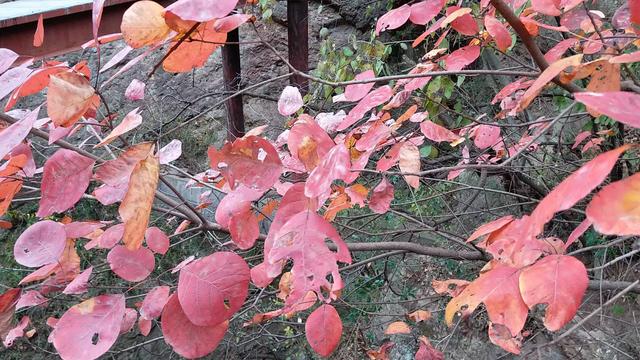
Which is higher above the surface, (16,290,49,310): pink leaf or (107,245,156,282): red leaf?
(107,245,156,282): red leaf

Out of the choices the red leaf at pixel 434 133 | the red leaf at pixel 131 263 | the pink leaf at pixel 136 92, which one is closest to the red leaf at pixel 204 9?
the red leaf at pixel 131 263

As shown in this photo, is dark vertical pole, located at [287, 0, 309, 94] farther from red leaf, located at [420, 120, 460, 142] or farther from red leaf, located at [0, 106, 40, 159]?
red leaf, located at [0, 106, 40, 159]

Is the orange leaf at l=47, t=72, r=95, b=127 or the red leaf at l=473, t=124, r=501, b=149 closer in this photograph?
the orange leaf at l=47, t=72, r=95, b=127

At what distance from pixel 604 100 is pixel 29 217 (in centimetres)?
341

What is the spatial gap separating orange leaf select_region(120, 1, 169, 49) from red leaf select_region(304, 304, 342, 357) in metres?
0.38

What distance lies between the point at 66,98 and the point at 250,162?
0.21 m

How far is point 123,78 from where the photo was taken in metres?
3.62

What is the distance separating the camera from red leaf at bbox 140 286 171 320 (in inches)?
31.3

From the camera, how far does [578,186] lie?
11.7 inches

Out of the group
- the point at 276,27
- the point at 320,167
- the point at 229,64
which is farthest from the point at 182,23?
the point at 276,27

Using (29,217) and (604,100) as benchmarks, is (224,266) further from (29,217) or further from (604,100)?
(29,217)

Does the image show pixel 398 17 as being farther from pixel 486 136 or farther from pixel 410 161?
pixel 486 136

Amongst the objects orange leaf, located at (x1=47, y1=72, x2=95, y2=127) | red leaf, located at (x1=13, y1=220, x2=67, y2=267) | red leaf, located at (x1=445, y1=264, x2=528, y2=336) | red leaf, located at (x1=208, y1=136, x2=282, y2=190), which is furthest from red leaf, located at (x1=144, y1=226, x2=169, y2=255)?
red leaf, located at (x1=445, y1=264, x2=528, y2=336)

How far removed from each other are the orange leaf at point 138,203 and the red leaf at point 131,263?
27 cm
